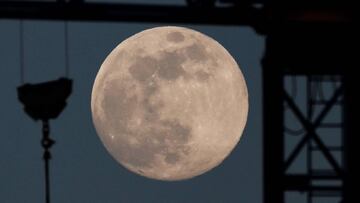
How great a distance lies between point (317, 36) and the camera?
11.3 meters

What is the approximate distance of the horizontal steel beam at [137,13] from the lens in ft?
37.3

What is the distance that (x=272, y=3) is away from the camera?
11273mm

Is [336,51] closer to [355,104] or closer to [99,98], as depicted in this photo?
[355,104]

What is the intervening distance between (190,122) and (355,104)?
5.55 ft

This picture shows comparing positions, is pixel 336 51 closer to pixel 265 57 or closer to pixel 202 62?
pixel 265 57

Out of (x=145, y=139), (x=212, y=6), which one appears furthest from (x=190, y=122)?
(x=212, y=6)

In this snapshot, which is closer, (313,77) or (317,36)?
(317,36)

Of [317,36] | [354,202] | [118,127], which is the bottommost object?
[354,202]

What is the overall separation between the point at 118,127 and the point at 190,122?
732 millimetres

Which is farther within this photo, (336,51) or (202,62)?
(202,62)

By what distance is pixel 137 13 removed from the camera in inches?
453

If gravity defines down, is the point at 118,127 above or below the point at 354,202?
above

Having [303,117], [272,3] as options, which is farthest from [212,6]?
[303,117]

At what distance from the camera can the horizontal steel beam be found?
11.4m
